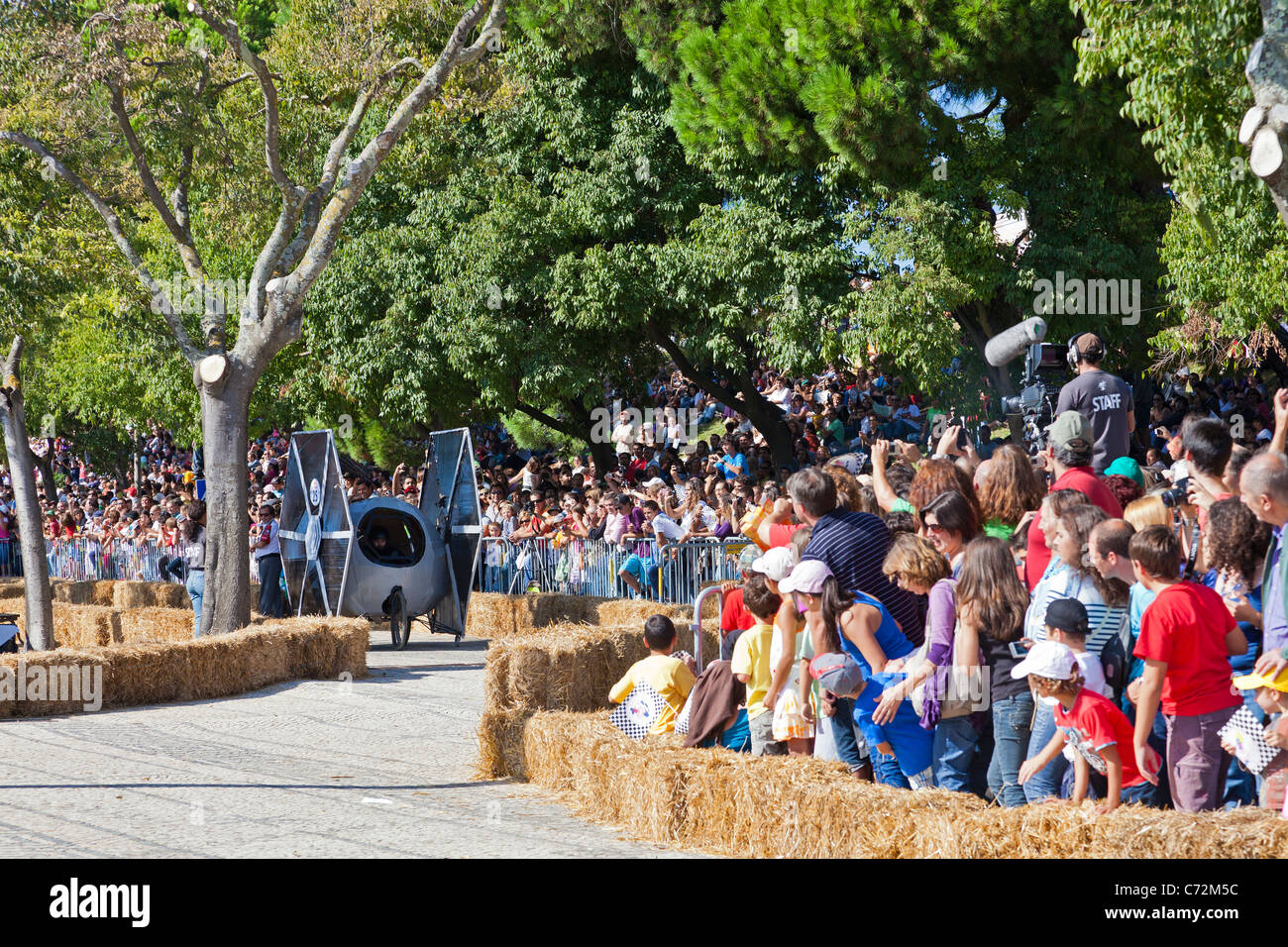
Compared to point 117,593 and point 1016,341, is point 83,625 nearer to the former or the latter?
point 117,593

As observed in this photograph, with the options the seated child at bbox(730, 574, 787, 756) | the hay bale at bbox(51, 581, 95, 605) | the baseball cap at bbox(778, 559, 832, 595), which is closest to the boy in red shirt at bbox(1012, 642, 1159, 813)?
the baseball cap at bbox(778, 559, 832, 595)

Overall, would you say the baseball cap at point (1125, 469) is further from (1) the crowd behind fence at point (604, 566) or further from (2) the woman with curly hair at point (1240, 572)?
(1) the crowd behind fence at point (604, 566)

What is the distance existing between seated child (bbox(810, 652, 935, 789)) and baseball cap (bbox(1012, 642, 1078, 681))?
953 mm

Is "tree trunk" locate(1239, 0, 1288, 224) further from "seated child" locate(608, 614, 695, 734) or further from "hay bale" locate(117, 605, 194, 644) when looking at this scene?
"hay bale" locate(117, 605, 194, 644)

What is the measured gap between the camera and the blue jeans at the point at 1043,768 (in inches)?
217

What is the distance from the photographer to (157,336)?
758 inches

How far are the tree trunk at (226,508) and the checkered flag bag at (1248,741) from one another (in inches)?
483

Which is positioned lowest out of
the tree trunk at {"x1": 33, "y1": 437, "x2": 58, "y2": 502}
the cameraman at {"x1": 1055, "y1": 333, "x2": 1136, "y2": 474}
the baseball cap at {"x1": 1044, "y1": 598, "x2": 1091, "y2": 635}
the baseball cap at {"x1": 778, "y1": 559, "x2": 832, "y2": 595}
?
the baseball cap at {"x1": 1044, "y1": 598, "x2": 1091, "y2": 635}

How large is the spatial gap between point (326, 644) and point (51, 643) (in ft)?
20.6

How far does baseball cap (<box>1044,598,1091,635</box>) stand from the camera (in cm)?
530

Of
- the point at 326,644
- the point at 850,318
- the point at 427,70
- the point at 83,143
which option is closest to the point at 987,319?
the point at 850,318

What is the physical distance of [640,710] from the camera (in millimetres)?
7949

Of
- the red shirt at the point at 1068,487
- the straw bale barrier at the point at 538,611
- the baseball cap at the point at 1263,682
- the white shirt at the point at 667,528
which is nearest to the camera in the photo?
the baseball cap at the point at 1263,682

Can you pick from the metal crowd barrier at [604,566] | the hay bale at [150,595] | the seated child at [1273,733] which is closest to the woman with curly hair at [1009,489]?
the seated child at [1273,733]
